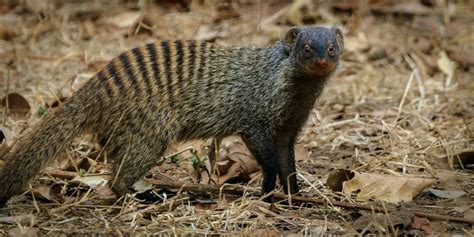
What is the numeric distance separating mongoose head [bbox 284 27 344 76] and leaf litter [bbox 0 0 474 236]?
22.7 inches

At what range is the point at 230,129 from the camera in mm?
4227

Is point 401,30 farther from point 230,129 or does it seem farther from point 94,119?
point 94,119

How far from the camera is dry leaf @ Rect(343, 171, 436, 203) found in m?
3.94

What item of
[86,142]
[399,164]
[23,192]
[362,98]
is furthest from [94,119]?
[362,98]

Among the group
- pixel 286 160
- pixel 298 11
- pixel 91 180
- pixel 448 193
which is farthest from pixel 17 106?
pixel 298 11

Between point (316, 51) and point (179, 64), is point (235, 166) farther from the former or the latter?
point (316, 51)

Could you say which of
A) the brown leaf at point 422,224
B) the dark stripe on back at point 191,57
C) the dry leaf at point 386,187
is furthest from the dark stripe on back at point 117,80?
the brown leaf at point 422,224

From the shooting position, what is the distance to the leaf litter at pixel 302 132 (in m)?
3.65

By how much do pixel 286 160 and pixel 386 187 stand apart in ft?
1.79

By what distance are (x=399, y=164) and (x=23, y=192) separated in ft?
6.39

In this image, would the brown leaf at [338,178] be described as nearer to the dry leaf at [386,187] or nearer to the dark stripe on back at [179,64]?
the dry leaf at [386,187]

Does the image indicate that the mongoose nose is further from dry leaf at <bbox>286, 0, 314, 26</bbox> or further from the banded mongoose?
dry leaf at <bbox>286, 0, 314, 26</bbox>

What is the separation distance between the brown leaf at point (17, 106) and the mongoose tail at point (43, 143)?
1318 millimetres

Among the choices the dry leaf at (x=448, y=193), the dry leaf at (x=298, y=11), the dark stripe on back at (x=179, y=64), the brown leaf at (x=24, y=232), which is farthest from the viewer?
the dry leaf at (x=298, y=11)
